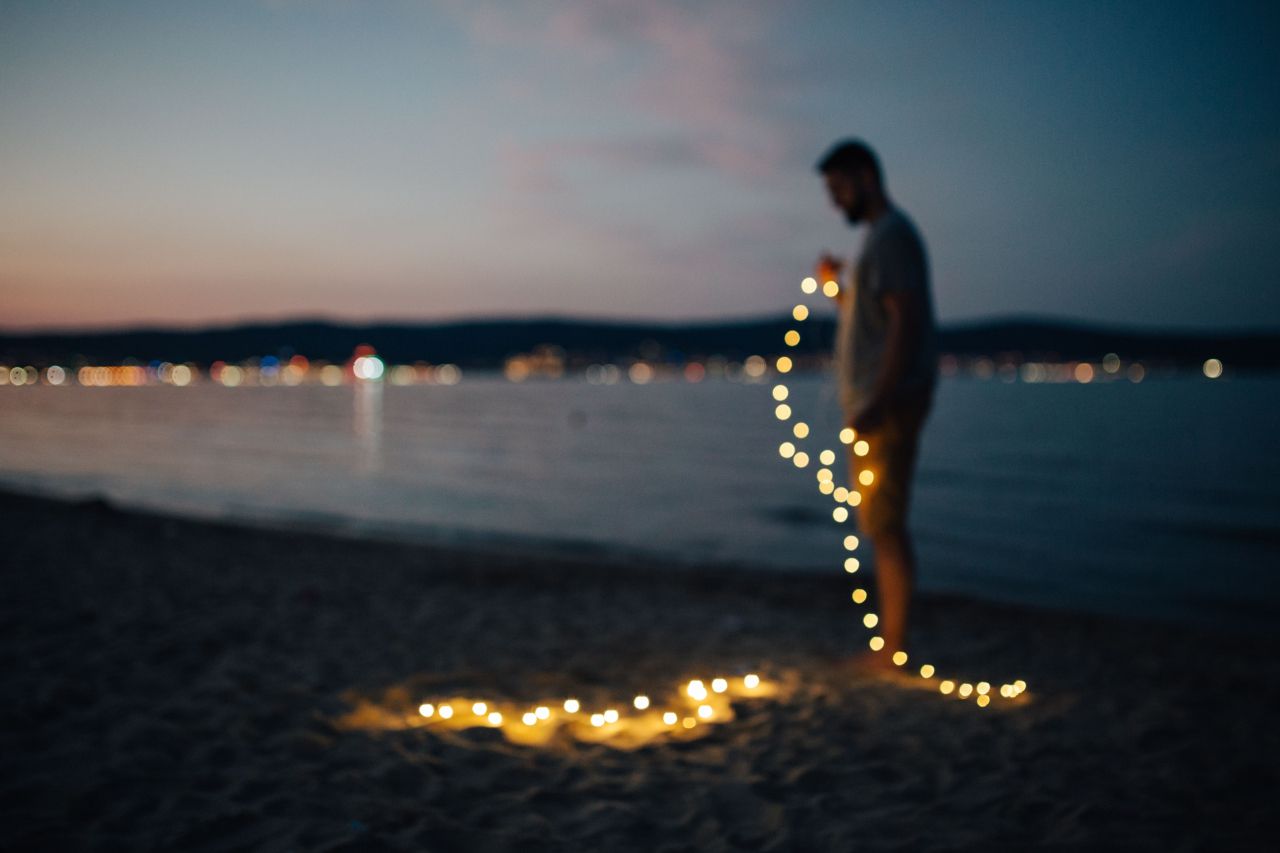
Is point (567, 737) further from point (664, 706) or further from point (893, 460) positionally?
point (893, 460)

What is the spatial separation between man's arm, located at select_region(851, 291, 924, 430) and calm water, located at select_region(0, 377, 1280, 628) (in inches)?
108

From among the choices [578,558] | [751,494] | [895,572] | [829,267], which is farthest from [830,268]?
[751,494]

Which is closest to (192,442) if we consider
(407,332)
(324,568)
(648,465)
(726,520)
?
(648,465)

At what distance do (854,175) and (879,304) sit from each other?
667 mm

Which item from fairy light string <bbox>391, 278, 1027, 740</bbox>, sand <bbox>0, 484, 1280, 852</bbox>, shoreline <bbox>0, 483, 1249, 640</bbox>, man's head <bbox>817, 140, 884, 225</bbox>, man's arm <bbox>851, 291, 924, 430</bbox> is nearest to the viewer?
sand <bbox>0, 484, 1280, 852</bbox>

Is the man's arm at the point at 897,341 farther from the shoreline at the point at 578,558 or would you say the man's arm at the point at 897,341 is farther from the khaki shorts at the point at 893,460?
the shoreline at the point at 578,558

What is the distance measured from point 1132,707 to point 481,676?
3253 millimetres

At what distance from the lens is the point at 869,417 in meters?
3.90

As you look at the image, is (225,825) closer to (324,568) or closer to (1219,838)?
(1219,838)

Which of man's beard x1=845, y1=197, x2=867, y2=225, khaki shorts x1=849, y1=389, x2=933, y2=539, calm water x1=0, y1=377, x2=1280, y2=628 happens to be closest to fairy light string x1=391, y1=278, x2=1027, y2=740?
khaki shorts x1=849, y1=389, x2=933, y2=539

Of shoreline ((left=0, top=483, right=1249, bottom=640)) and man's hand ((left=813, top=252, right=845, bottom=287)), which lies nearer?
man's hand ((left=813, top=252, right=845, bottom=287))

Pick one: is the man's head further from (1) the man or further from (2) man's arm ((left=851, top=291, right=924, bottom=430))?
(2) man's arm ((left=851, top=291, right=924, bottom=430))

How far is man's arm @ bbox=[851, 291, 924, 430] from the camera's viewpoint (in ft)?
12.5

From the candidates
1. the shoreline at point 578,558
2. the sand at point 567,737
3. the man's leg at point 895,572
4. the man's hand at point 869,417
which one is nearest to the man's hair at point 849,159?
the man's hand at point 869,417
